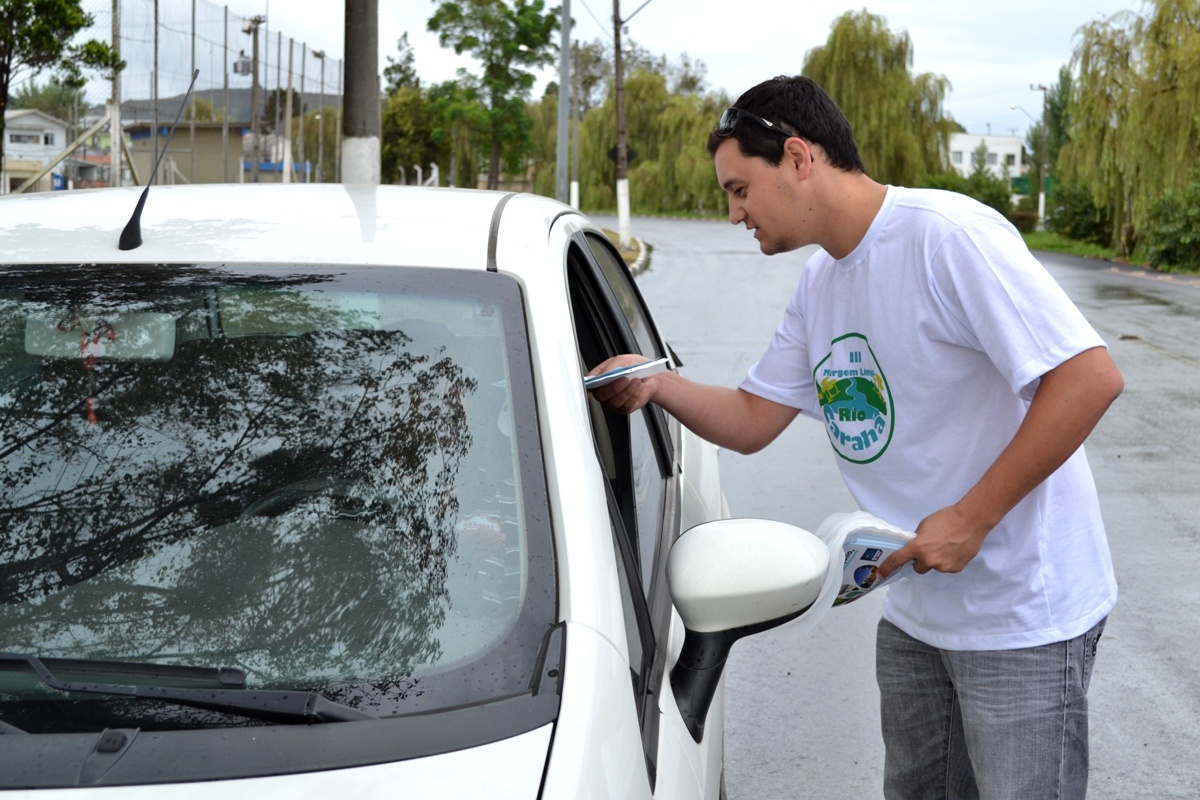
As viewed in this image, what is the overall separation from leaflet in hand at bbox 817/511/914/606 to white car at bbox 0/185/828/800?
26 cm

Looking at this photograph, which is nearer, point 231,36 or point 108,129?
point 108,129

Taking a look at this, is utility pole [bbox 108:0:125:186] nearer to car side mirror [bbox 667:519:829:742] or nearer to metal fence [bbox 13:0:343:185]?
metal fence [bbox 13:0:343:185]

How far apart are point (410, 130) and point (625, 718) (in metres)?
59.8

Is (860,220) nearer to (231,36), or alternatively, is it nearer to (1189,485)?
(1189,485)

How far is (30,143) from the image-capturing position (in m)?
22.6

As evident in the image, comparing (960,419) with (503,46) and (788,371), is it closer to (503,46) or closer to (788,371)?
(788,371)

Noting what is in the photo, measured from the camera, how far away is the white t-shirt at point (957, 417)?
216 cm

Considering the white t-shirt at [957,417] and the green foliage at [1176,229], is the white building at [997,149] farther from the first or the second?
the white t-shirt at [957,417]

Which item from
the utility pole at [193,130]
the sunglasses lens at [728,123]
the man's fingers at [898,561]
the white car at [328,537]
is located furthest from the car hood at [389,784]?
the utility pole at [193,130]

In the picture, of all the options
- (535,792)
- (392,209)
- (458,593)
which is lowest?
(535,792)

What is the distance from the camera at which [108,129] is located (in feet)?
57.2

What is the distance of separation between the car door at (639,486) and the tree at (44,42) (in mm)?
12252

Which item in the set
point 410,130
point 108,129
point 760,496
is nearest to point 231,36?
point 108,129

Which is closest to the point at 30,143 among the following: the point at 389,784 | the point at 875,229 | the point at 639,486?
the point at 639,486
